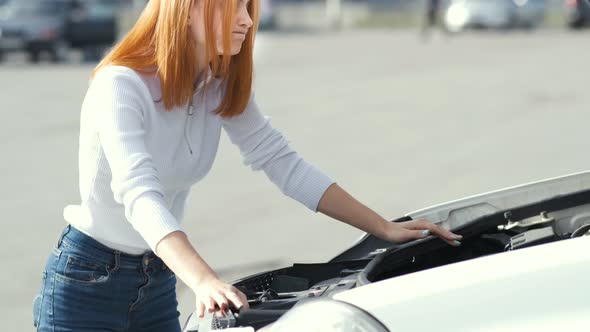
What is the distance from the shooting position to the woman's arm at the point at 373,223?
304cm

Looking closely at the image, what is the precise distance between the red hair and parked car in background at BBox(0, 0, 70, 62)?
24.5 meters

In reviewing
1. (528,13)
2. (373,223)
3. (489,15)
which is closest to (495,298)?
(373,223)

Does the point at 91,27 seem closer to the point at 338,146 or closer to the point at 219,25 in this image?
the point at 338,146

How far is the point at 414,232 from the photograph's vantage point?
307 centimetres

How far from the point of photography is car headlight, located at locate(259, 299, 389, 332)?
222 centimetres

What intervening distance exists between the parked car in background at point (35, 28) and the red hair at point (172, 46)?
24511 mm

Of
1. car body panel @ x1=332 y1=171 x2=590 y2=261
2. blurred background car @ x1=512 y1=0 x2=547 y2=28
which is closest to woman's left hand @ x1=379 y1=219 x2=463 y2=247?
car body panel @ x1=332 y1=171 x2=590 y2=261

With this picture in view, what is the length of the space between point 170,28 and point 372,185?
7.01m

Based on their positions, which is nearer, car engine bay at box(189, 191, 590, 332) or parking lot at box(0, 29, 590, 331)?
car engine bay at box(189, 191, 590, 332)

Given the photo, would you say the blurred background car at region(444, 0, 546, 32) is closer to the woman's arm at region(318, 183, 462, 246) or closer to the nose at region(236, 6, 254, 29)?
the woman's arm at region(318, 183, 462, 246)

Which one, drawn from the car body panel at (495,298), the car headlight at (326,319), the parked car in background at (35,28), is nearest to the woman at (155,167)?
the car headlight at (326,319)

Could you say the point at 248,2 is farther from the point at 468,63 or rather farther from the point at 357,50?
the point at 357,50

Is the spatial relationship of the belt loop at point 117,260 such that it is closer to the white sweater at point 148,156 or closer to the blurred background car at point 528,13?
the white sweater at point 148,156

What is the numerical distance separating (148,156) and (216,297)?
404 mm
